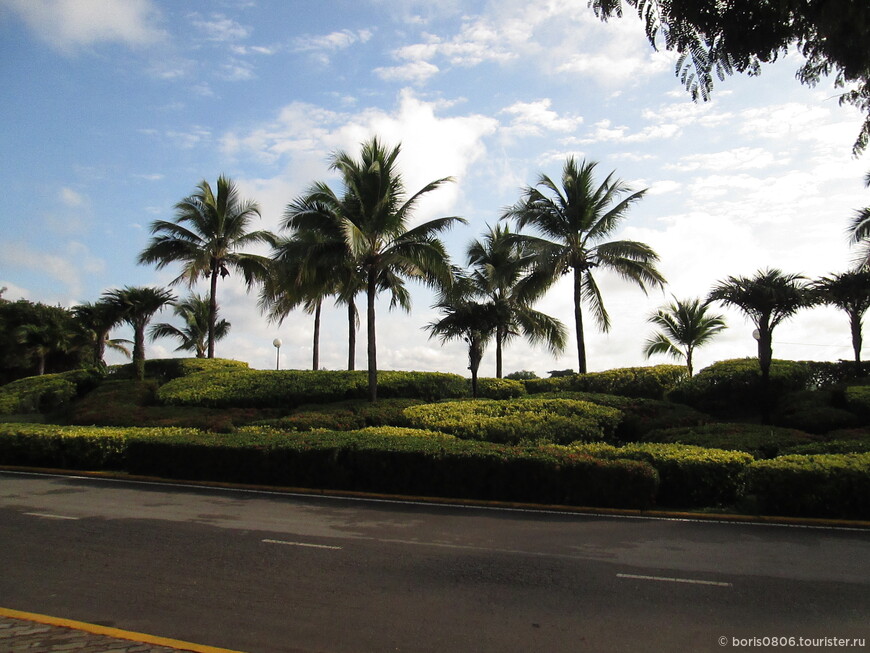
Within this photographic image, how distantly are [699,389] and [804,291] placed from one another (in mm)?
4582

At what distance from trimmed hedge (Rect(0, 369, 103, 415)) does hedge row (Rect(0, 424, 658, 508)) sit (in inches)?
454

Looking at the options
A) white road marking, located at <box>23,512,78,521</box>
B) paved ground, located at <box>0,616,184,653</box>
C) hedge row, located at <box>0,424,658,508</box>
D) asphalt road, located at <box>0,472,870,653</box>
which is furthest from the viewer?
hedge row, located at <box>0,424,658,508</box>

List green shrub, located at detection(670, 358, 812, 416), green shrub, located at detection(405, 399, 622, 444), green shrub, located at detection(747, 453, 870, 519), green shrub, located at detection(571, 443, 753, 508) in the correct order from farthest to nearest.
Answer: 1. green shrub, located at detection(670, 358, 812, 416)
2. green shrub, located at detection(405, 399, 622, 444)
3. green shrub, located at detection(571, 443, 753, 508)
4. green shrub, located at detection(747, 453, 870, 519)

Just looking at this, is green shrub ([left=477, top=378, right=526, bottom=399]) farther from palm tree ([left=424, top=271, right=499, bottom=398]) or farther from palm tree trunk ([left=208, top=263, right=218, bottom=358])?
palm tree trunk ([left=208, top=263, right=218, bottom=358])

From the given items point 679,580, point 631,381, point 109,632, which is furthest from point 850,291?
point 109,632

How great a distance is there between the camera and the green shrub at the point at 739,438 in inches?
462

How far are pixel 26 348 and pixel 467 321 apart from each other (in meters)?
36.6

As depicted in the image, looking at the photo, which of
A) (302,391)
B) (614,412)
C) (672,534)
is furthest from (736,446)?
(302,391)

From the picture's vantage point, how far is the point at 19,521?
9242 mm

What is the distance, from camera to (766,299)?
53.8ft

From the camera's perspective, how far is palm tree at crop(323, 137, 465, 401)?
21.1 m

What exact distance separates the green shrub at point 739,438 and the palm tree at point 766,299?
164 inches

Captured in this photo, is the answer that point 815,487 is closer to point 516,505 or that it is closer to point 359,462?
point 516,505

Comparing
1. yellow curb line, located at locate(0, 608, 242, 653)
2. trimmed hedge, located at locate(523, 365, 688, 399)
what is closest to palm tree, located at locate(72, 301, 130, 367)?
trimmed hedge, located at locate(523, 365, 688, 399)
